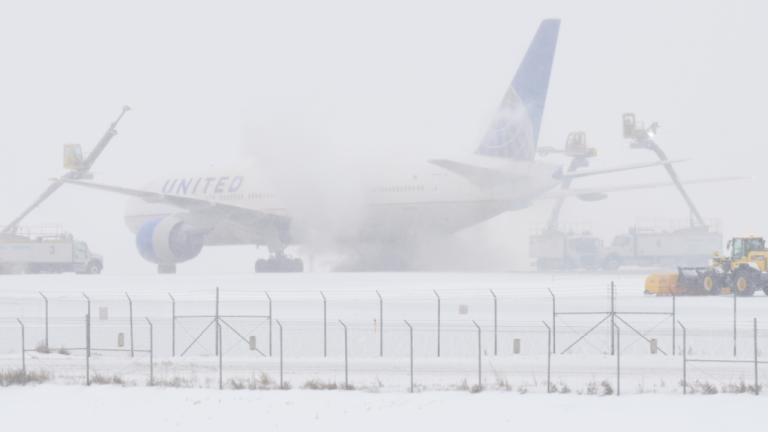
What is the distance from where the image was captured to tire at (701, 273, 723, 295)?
104 ft

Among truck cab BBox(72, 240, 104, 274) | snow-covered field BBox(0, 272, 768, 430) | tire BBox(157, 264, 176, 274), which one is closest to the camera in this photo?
snow-covered field BBox(0, 272, 768, 430)

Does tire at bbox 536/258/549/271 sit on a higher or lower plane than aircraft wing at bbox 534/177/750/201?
lower

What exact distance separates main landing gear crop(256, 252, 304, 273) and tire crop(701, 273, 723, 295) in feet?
69.7

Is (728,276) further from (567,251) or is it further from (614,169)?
(567,251)

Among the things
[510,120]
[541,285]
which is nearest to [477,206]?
[510,120]

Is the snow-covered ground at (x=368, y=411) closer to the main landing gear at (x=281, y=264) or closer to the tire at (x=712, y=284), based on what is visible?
the tire at (x=712, y=284)

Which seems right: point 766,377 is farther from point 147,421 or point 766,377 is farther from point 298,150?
point 298,150

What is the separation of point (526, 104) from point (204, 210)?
50.5 ft

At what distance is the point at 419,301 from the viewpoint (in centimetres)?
2862

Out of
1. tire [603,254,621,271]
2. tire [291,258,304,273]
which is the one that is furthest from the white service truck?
tire [291,258,304,273]

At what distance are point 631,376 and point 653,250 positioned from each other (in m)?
55.7

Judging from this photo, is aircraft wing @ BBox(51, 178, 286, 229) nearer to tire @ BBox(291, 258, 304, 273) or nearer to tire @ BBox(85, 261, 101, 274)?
tire @ BBox(291, 258, 304, 273)

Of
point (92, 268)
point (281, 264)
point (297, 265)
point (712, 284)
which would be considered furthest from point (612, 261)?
point (712, 284)

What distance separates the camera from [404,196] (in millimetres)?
43594
